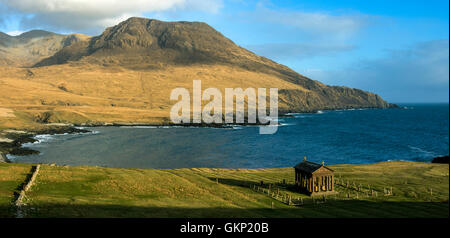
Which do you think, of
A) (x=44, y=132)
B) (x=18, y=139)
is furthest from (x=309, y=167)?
(x=44, y=132)

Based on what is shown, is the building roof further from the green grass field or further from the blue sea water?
the blue sea water

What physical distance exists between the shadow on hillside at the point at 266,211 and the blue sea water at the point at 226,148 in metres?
51.5

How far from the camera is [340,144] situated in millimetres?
132250

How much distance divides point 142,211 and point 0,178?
1033 inches

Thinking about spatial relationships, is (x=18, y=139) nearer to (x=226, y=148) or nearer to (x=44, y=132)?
(x=44, y=132)

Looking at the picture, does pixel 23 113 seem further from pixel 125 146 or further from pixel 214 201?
pixel 214 201

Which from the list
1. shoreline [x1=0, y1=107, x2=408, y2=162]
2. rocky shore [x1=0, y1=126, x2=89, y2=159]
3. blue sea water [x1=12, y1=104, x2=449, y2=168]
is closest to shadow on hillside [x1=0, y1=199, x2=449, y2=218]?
blue sea water [x1=12, y1=104, x2=449, y2=168]

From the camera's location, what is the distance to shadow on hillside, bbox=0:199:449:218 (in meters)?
29.2

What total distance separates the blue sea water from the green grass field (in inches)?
1546

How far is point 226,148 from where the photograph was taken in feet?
391

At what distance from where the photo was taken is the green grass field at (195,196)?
31.9m

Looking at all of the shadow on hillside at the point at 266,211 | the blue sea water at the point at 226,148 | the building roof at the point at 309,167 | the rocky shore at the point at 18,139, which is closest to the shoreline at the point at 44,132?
the rocky shore at the point at 18,139

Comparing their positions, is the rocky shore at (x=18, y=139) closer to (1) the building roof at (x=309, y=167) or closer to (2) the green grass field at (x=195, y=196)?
(2) the green grass field at (x=195, y=196)
